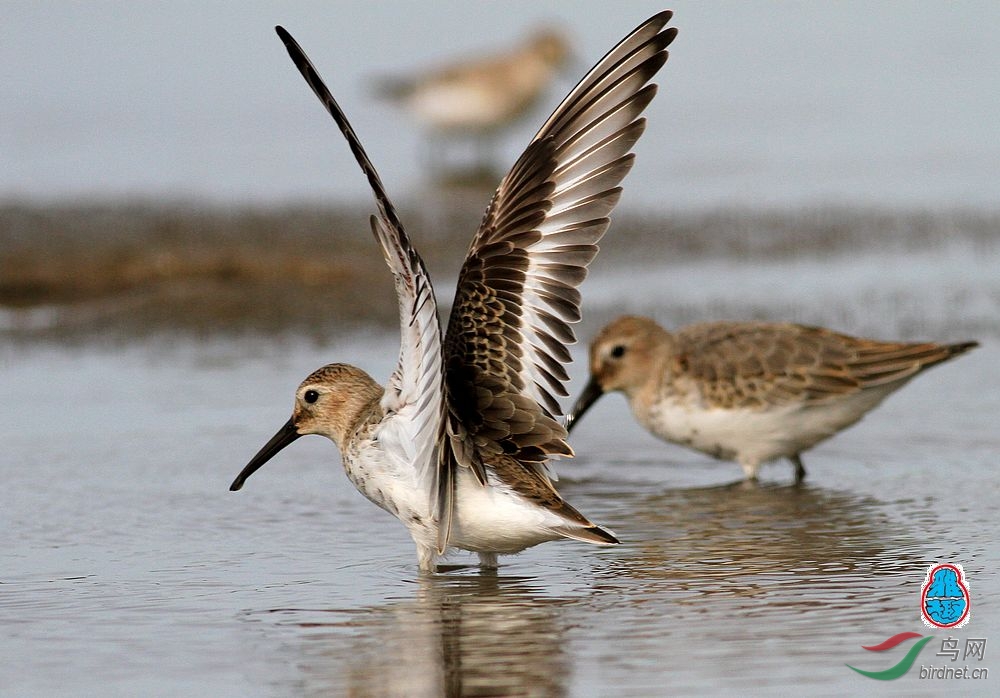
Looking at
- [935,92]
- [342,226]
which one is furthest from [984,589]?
[935,92]

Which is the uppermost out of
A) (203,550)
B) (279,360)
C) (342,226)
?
(342,226)

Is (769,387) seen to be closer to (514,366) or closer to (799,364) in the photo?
(799,364)

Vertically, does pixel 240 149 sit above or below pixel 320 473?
above

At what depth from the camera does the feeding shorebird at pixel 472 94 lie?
1622 centimetres

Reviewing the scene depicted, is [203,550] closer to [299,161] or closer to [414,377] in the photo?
[414,377]

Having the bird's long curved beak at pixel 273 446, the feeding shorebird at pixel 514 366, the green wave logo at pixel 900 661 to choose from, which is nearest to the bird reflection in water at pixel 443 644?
the feeding shorebird at pixel 514 366

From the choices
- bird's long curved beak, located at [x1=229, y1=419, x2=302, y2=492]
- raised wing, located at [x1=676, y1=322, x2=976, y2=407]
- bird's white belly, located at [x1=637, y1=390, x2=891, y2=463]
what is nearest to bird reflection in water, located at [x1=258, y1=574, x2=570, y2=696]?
bird's long curved beak, located at [x1=229, y1=419, x2=302, y2=492]

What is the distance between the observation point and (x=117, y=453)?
8273mm

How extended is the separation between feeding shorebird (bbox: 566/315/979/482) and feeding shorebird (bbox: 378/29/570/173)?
811 cm

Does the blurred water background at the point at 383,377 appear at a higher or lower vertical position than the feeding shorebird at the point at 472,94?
lower

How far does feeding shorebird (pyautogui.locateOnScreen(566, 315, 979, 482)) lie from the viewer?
8.13 m

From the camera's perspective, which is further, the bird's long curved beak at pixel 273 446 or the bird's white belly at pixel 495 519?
the bird's long curved beak at pixel 273 446

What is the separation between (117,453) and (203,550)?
71.8 inches

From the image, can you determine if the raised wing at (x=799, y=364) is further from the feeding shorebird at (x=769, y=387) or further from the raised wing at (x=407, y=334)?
the raised wing at (x=407, y=334)
